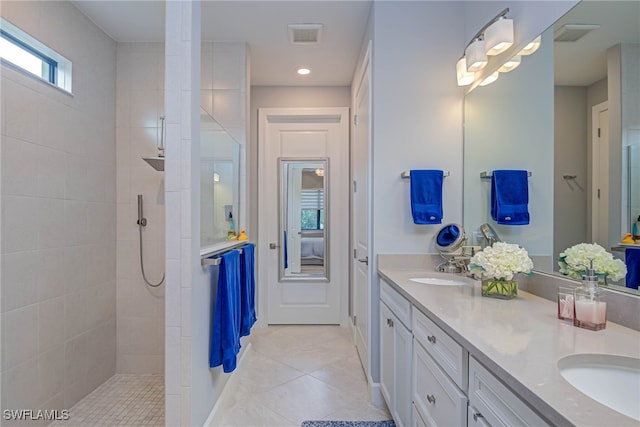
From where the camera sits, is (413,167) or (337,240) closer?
(413,167)

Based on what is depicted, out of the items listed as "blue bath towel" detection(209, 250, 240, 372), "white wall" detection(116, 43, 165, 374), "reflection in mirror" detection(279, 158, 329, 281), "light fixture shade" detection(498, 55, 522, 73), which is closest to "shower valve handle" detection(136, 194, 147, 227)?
"white wall" detection(116, 43, 165, 374)

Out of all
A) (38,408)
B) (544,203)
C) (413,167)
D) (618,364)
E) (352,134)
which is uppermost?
(352,134)

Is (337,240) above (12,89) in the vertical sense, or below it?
below

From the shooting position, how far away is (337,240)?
394 cm

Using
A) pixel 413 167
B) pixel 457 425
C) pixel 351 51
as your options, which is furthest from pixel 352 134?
pixel 457 425

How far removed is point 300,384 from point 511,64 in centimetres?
243

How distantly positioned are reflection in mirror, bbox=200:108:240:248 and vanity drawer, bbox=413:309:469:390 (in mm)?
1169

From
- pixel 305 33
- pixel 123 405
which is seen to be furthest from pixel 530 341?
pixel 305 33

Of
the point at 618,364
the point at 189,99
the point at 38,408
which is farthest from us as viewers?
the point at 38,408

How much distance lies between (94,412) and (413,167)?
2542 millimetres

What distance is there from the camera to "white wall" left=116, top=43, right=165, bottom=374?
273 cm

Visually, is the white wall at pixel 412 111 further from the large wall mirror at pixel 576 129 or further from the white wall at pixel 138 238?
the white wall at pixel 138 238

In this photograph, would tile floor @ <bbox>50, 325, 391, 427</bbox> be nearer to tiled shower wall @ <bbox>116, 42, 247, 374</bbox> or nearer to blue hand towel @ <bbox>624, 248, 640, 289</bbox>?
tiled shower wall @ <bbox>116, 42, 247, 374</bbox>

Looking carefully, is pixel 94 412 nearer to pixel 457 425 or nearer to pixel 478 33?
pixel 457 425
